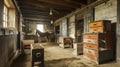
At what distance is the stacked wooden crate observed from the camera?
3.05 metres

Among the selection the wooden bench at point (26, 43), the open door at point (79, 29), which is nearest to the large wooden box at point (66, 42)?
the open door at point (79, 29)

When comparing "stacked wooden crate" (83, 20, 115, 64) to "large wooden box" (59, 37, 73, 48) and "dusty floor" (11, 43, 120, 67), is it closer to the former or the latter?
"dusty floor" (11, 43, 120, 67)

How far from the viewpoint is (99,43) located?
312 cm

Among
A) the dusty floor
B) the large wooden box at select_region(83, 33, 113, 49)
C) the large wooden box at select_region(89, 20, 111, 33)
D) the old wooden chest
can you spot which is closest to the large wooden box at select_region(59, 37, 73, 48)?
the dusty floor

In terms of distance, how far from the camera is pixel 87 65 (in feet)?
9.50

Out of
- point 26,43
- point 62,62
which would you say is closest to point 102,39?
point 62,62

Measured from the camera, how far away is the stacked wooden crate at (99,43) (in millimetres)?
3047

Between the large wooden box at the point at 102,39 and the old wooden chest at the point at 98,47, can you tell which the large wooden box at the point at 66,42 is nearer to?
the old wooden chest at the point at 98,47

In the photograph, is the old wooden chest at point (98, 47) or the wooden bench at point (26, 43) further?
the wooden bench at point (26, 43)

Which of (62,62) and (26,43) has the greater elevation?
(26,43)

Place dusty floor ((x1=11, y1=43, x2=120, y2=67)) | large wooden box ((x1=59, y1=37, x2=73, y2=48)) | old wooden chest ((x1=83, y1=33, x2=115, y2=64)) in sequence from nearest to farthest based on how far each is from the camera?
1. dusty floor ((x1=11, y1=43, x2=120, y2=67))
2. old wooden chest ((x1=83, y1=33, x2=115, y2=64))
3. large wooden box ((x1=59, y1=37, x2=73, y2=48))

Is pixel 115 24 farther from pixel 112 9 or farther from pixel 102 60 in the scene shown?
pixel 102 60

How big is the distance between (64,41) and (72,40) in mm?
576

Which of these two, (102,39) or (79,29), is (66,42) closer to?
(79,29)
